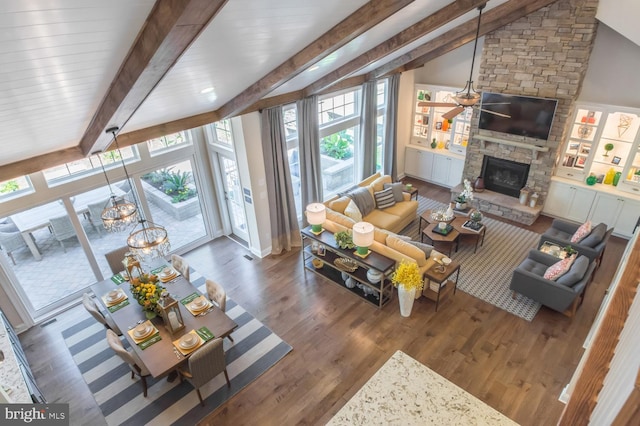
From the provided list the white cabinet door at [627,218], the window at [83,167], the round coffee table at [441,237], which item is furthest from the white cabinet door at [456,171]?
the window at [83,167]

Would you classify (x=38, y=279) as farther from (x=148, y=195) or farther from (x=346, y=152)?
(x=346, y=152)

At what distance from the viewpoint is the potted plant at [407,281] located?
5.51 metres

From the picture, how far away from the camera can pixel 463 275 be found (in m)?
6.84

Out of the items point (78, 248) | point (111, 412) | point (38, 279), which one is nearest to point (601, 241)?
point (111, 412)

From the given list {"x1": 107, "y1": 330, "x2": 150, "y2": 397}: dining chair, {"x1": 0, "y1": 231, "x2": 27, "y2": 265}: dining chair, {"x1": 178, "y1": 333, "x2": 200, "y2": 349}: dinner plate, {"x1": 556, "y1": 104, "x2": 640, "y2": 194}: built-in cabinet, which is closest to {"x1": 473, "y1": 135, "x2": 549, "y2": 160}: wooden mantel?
{"x1": 556, "y1": 104, "x2": 640, "y2": 194}: built-in cabinet

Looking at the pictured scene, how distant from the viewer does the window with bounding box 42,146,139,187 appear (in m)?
5.85

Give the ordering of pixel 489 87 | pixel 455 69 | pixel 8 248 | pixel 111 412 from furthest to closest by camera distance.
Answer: pixel 455 69, pixel 489 87, pixel 8 248, pixel 111 412

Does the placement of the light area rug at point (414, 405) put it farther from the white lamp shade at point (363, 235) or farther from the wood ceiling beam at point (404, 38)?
the wood ceiling beam at point (404, 38)

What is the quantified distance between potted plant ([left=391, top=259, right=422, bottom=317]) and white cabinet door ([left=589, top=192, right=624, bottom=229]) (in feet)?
15.3

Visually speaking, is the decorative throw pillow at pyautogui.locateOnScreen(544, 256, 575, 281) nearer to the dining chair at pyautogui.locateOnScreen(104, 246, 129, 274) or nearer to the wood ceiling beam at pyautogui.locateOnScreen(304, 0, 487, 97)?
the wood ceiling beam at pyautogui.locateOnScreen(304, 0, 487, 97)

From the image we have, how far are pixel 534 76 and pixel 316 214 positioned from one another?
5335mm

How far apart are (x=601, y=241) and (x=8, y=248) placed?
9425 mm

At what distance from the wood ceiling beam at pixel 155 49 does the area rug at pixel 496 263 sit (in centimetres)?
569

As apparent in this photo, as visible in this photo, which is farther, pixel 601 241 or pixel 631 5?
pixel 601 241
